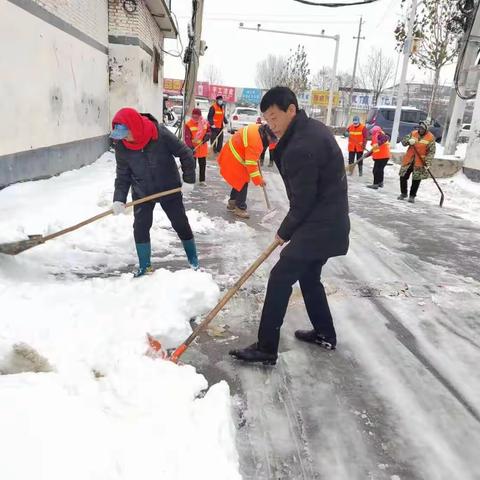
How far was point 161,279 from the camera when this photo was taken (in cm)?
360

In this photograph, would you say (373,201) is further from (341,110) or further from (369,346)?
(341,110)

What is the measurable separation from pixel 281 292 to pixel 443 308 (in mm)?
1890

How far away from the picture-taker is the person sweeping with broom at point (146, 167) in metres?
3.47

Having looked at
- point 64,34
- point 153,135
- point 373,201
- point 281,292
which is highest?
point 64,34

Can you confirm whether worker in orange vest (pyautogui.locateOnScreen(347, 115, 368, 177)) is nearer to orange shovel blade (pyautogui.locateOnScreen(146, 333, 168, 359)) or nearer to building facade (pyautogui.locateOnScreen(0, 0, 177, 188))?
building facade (pyautogui.locateOnScreen(0, 0, 177, 188))

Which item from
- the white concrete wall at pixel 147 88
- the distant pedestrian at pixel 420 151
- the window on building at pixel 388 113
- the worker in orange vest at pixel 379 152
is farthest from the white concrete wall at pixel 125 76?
the window on building at pixel 388 113

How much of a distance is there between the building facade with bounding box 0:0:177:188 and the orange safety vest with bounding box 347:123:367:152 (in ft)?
18.1

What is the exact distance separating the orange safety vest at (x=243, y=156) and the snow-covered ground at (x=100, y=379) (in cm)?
196

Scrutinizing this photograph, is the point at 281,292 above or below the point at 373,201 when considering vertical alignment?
above

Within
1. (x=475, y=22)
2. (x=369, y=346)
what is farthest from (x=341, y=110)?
(x=369, y=346)

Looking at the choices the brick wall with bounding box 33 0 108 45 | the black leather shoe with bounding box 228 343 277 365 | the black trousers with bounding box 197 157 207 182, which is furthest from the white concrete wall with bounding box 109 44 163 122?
the black leather shoe with bounding box 228 343 277 365

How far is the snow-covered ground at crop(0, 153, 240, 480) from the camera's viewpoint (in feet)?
5.93

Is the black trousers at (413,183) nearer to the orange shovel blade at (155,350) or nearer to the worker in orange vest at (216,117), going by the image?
the worker in orange vest at (216,117)

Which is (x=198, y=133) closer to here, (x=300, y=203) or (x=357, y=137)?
(x=357, y=137)
